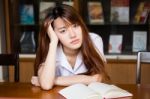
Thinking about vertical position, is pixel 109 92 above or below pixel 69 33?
below

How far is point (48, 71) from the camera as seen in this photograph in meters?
1.73

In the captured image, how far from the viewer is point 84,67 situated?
190 centimetres

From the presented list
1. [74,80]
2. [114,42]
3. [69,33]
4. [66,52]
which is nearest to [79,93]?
[74,80]

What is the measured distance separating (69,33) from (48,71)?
24cm

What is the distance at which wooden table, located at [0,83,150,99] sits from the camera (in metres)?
1.51

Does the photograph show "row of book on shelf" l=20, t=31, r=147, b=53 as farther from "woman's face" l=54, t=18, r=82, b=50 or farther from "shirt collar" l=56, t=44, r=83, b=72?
"woman's face" l=54, t=18, r=82, b=50

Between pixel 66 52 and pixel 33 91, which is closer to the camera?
pixel 33 91

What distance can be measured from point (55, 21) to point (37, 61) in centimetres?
28

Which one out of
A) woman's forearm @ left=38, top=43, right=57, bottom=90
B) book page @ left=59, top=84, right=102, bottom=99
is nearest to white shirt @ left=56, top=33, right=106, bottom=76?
woman's forearm @ left=38, top=43, right=57, bottom=90

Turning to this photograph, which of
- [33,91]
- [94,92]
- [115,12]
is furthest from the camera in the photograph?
[115,12]

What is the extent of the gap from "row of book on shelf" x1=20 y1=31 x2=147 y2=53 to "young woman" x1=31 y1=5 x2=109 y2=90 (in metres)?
1.32

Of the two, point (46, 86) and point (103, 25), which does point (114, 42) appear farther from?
point (46, 86)

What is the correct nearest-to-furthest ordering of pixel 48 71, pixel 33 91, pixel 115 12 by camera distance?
pixel 33 91 < pixel 48 71 < pixel 115 12

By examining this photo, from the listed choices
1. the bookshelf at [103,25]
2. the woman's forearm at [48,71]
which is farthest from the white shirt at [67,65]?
the bookshelf at [103,25]
